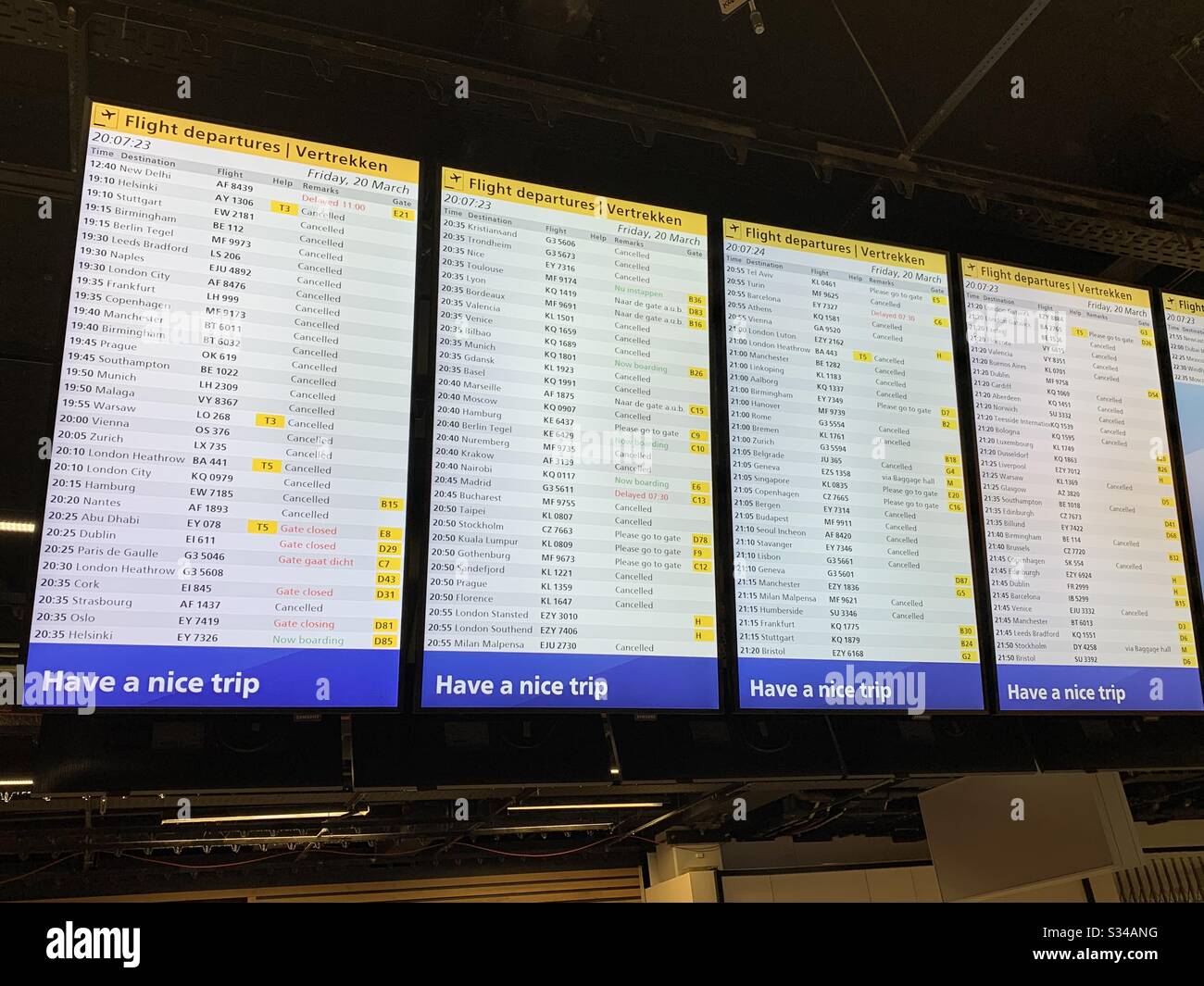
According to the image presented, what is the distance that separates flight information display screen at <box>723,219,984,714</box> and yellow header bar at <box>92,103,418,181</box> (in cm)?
107

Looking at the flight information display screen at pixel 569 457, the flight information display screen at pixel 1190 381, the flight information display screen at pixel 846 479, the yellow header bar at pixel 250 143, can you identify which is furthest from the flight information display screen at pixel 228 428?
the flight information display screen at pixel 1190 381

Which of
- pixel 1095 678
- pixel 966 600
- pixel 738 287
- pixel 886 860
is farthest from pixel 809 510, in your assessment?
pixel 886 860

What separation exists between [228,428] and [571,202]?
1.22 metres

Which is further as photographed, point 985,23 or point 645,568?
point 985,23

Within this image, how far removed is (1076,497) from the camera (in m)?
3.16

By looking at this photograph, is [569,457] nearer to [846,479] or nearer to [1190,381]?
[846,479]

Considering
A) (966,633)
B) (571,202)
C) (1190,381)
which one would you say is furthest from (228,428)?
(1190,381)

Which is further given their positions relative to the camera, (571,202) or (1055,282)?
(1055,282)

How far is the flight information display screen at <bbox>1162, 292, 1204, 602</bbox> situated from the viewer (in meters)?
3.32

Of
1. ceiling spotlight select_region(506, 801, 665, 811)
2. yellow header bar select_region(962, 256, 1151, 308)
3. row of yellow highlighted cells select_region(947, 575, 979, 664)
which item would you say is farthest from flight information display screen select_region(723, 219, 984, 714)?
ceiling spotlight select_region(506, 801, 665, 811)

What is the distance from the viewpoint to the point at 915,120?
11.7 feet

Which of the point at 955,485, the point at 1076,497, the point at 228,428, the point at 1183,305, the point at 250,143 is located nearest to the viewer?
the point at 228,428
